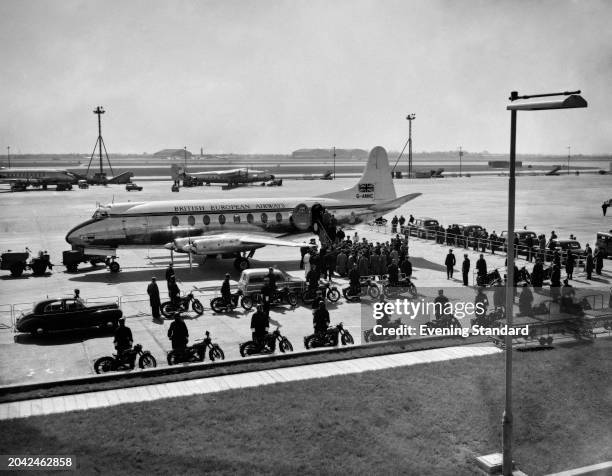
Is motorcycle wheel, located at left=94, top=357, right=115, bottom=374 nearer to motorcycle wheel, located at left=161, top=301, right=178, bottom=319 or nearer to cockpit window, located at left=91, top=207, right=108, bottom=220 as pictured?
motorcycle wheel, located at left=161, top=301, right=178, bottom=319

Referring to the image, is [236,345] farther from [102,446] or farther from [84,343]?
[102,446]

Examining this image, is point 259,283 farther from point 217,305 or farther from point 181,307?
point 181,307

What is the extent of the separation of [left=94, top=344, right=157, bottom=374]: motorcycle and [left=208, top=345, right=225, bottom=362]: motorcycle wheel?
5.23 feet

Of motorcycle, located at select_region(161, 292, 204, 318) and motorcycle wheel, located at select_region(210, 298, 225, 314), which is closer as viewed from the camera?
motorcycle, located at select_region(161, 292, 204, 318)

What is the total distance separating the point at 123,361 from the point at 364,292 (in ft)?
41.0

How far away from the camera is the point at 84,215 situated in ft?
198

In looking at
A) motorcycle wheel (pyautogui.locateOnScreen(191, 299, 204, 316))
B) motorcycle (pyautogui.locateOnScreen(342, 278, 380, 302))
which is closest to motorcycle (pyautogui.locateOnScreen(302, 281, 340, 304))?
motorcycle (pyautogui.locateOnScreen(342, 278, 380, 302))

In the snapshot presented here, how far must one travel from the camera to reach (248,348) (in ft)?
59.0

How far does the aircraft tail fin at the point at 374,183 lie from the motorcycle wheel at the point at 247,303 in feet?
53.1

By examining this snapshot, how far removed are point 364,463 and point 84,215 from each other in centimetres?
5453

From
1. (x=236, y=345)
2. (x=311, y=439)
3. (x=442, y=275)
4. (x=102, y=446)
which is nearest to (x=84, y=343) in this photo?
(x=236, y=345)

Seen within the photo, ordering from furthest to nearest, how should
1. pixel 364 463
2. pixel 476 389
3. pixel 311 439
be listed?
pixel 476 389 → pixel 311 439 → pixel 364 463

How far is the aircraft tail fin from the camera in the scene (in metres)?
39.6

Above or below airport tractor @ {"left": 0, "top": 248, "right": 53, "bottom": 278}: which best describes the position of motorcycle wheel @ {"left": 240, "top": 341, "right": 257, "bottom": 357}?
below
